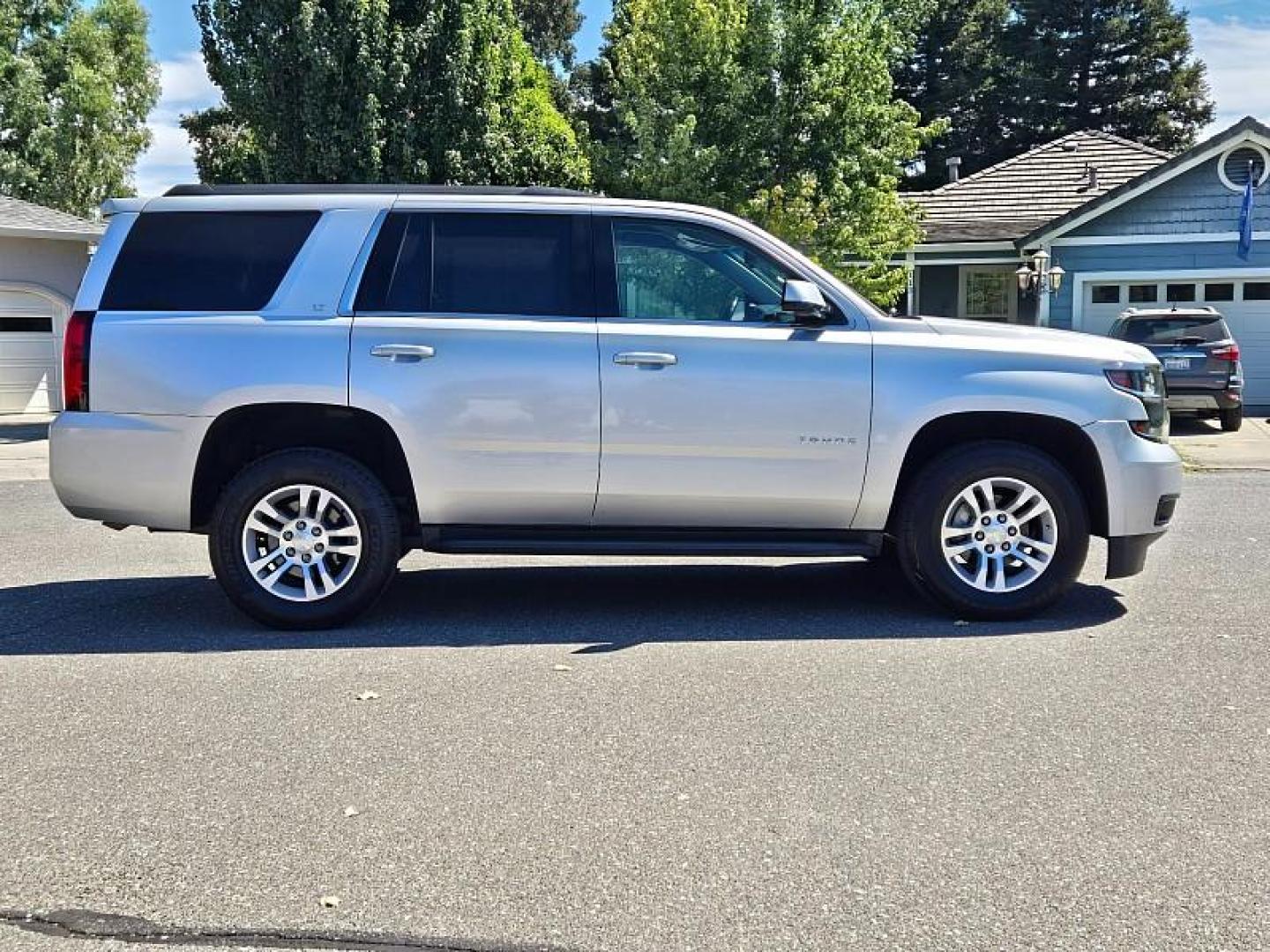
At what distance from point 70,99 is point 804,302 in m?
35.2

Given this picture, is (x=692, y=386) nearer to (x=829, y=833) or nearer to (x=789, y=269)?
(x=789, y=269)

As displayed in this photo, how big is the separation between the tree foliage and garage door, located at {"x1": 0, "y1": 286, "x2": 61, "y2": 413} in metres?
36.8

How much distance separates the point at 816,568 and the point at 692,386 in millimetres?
2230

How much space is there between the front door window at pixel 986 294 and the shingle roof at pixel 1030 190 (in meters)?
1.18

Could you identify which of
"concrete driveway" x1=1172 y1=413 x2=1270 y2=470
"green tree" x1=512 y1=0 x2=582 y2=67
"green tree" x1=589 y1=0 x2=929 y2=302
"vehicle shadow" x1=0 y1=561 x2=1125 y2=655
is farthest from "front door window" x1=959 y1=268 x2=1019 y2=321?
"green tree" x1=512 y1=0 x2=582 y2=67

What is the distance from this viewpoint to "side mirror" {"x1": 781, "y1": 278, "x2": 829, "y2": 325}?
5.78 metres

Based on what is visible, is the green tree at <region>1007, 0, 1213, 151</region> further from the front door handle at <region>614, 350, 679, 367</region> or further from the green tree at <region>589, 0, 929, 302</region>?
the front door handle at <region>614, 350, 679, 367</region>

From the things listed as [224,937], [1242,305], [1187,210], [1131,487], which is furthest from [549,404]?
[1242,305]

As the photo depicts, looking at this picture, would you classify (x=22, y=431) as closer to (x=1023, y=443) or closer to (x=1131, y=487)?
(x=1023, y=443)

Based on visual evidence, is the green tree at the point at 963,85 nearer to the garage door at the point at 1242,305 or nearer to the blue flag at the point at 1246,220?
the garage door at the point at 1242,305

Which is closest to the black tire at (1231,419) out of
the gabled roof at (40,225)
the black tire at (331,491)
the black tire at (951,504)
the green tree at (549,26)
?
the black tire at (951,504)

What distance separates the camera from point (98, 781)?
4070 millimetres

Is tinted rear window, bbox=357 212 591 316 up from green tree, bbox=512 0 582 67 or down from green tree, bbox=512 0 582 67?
down

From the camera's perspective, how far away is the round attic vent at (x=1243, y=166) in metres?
20.6
